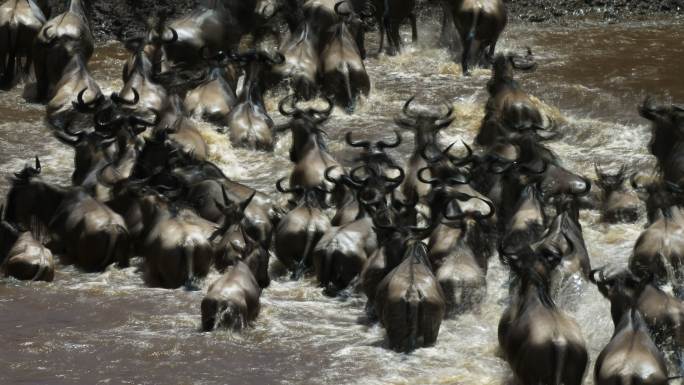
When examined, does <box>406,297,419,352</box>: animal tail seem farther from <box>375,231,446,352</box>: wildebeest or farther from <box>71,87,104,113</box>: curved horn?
<box>71,87,104,113</box>: curved horn

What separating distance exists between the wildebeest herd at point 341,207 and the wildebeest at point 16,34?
35 millimetres

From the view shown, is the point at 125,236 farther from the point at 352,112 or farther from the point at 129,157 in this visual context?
the point at 352,112

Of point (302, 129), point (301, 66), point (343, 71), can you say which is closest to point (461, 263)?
point (302, 129)

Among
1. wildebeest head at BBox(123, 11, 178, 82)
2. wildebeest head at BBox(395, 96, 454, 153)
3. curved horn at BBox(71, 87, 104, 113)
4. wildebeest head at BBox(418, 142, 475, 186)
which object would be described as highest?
wildebeest head at BBox(123, 11, 178, 82)

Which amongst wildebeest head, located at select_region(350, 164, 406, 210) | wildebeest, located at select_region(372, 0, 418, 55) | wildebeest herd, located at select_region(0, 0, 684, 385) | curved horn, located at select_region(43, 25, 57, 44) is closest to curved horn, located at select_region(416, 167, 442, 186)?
wildebeest herd, located at select_region(0, 0, 684, 385)

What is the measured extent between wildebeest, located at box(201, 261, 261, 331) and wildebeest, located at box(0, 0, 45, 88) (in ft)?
26.3

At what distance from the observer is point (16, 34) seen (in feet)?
60.1

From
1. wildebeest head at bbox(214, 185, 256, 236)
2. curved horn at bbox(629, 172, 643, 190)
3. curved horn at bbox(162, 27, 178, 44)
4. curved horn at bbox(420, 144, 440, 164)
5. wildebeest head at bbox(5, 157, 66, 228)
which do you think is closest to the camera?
wildebeest head at bbox(214, 185, 256, 236)

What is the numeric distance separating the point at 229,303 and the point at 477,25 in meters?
8.59

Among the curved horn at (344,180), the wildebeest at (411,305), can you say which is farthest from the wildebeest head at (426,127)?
the wildebeest at (411,305)

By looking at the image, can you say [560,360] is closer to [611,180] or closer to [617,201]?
[617,201]

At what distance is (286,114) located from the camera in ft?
50.9

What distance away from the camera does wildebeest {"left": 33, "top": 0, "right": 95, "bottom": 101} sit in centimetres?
1775

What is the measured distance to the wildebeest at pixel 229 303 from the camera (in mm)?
11031
